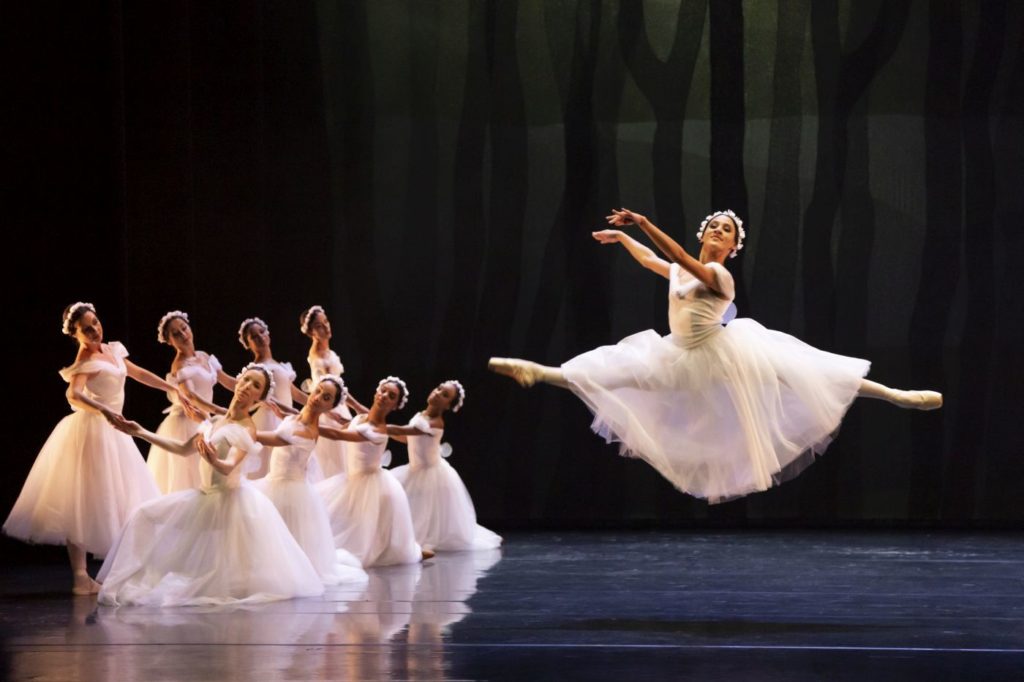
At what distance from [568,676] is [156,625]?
1.53 m

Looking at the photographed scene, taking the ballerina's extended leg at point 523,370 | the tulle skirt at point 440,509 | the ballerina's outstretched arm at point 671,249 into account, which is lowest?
the tulle skirt at point 440,509

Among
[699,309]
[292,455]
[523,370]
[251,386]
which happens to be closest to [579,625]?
[523,370]

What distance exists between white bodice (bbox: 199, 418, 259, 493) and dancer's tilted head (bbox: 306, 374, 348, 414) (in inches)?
18.1

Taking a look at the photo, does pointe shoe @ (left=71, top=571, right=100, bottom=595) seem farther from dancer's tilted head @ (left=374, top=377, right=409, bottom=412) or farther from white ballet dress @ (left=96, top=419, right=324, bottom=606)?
dancer's tilted head @ (left=374, top=377, right=409, bottom=412)

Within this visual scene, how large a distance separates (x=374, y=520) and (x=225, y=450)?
3.97 feet

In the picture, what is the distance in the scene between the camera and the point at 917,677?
3.60m

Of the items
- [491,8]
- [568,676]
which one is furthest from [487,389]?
[568,676]

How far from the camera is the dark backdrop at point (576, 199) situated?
7.60m

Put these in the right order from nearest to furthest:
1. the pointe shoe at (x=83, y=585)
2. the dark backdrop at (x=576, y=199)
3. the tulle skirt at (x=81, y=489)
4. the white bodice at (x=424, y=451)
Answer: the pointe shoe at (x=83, y=585)
the tulle skirt at (x=81, y=489)
the white bodice at (x=424, y=451)
the dark backdrop at (x=576, y=199)

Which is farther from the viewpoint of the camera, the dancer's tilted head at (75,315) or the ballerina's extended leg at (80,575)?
the dancer's tilted head at (75,315)

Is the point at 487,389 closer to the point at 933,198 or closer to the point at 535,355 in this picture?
the point at 535,355

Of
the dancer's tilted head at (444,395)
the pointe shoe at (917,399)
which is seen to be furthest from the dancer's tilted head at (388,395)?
the pointe shoe at (917,399)

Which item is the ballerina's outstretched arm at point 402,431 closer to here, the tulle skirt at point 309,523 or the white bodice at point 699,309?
the tulle skirt at point 309,523

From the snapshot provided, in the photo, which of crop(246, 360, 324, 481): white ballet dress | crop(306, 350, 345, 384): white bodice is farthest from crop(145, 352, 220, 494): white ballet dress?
crop(306, 350, 345, 384): white bodice
